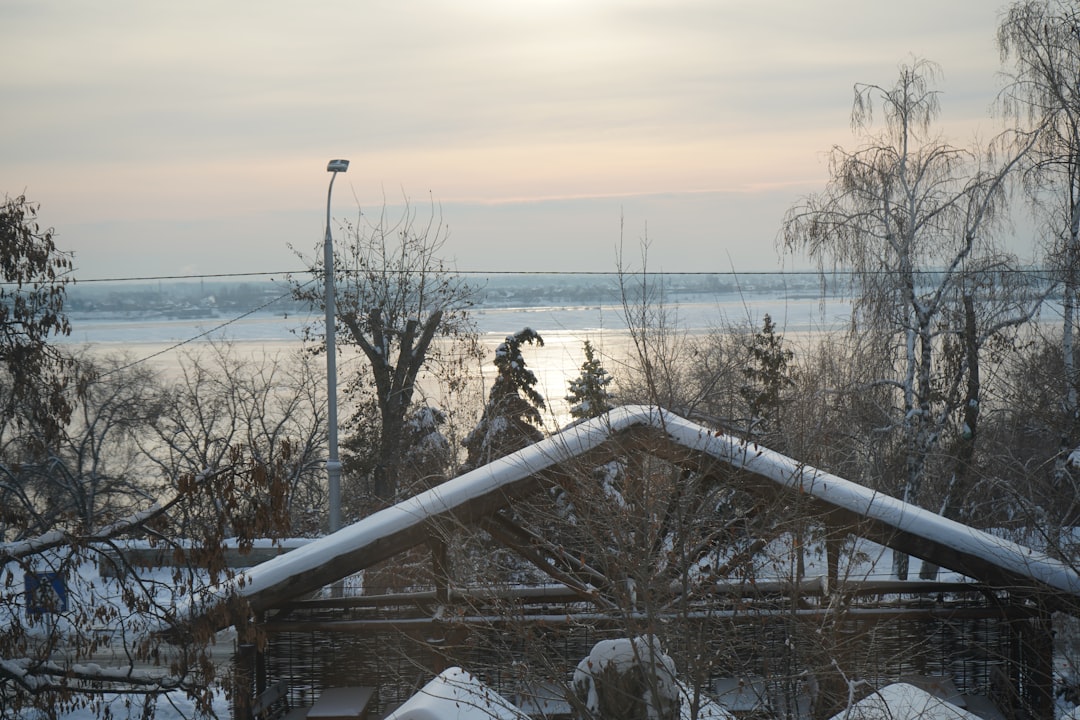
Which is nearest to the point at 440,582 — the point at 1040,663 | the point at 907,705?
the point at 907,705

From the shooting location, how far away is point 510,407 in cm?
2084

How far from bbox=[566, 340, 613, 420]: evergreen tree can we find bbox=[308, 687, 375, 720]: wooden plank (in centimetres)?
971

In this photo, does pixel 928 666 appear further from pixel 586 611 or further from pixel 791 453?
pixel 586 611

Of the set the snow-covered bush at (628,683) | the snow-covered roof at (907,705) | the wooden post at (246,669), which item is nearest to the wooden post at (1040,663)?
the snow-covered roof at (907,705)

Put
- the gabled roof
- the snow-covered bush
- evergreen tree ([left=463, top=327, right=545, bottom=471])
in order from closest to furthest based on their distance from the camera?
the snow-covered bush → the gabled roof → evergreen tree ([left=463, top=327, right=545, bottom=471])

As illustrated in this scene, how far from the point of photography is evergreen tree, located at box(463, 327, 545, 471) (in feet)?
65.4

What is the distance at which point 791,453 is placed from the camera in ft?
39.4

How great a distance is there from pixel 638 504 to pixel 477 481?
2697 millimetres

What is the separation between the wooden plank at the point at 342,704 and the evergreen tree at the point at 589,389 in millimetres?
9715

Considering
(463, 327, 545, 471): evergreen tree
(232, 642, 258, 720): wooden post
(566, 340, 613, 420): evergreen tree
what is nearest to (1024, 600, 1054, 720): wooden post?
(232, 642, 258, 720): wooden post

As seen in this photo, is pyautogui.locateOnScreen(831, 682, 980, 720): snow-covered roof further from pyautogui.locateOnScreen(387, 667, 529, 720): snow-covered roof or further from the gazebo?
pyautogui.locateOnScreen(387, 667, 529, 720): snow-covered roof

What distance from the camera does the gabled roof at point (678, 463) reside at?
9.05 metres

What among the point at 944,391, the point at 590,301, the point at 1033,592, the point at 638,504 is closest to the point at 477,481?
the point at 638,504

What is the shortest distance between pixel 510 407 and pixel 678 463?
40.0 ft
